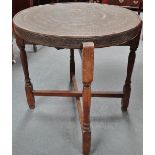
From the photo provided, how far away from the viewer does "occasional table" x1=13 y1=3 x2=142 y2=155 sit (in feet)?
3.15

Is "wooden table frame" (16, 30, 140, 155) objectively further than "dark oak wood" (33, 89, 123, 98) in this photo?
No

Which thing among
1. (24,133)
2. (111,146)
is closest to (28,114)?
(24,133)

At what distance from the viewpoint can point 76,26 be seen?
3.48 feet

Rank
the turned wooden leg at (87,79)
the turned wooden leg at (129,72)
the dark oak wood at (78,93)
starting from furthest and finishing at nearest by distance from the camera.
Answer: the dark oak wood at (78,93) → the turned wooden leg at (129,72) → the turned wooden leg at (87,79)

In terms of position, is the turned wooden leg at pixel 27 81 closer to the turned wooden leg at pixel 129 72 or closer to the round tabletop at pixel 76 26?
the round tabletop at pixel 76 26

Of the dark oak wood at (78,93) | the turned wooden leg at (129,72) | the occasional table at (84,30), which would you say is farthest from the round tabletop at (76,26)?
the dark oak wood at (78,93)

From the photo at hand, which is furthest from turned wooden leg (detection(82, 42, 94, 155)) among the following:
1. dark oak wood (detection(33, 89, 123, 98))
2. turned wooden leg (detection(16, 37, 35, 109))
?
turned wooden leg (detection(16, 37, 35, 109))

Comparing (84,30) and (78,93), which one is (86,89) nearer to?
(84,30)

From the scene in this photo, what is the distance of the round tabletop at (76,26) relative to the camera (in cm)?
96

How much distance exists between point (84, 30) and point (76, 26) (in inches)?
2.7

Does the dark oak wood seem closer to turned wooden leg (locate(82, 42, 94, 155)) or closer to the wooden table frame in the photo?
the wooden table frame

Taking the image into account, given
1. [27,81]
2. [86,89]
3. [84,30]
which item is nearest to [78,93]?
[27,81]

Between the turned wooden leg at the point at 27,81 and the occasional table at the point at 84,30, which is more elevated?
the occasional table at the point at 84,30

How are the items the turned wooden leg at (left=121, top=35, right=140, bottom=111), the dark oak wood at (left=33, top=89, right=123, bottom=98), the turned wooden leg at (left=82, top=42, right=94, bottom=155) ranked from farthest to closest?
1. the dark oak wood at (left=33, top=89, right=123, bottom=98)
2. the turned wooden leg at (left=121, top=35, right=140, bottom=111)
3. the turned wooden leg at (left=82, top=42, right=94, bottom=155)
